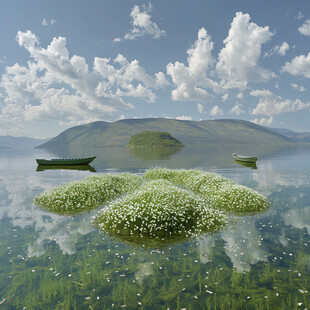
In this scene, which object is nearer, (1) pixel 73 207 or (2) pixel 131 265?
(2) pixel 131 265

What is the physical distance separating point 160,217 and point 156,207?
93 cm

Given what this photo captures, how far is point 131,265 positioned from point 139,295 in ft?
7.31

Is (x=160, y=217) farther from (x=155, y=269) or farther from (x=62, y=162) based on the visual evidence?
(x=62, y=162)

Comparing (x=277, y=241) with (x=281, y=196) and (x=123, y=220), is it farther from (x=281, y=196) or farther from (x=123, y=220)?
(x=281, y=196)

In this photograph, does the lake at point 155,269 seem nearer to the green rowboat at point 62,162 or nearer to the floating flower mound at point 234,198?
the floating flower mound at point 234,198

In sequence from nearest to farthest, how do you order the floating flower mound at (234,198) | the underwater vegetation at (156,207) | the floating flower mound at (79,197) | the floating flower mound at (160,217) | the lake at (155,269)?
the lake at (155,269), the floating flower mound at (160,217), the underwater vegetation at (156,207), the floating flower mound at (234,198), the floating flower mound at (79,197)

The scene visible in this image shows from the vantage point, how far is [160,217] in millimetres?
14602

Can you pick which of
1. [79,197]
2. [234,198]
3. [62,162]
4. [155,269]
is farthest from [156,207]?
[62,162]

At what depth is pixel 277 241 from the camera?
537 inches


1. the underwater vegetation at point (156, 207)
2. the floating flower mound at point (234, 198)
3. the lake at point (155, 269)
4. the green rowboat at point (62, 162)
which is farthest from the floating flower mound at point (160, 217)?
the green rowboat at point (62, 162)

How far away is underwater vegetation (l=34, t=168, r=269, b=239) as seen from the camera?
14.6m

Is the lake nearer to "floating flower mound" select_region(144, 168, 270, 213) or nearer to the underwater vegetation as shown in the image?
the underwater vegetation

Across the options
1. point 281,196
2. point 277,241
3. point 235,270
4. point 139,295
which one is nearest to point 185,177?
point 281,196

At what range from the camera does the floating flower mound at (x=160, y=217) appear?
47.3 feet
